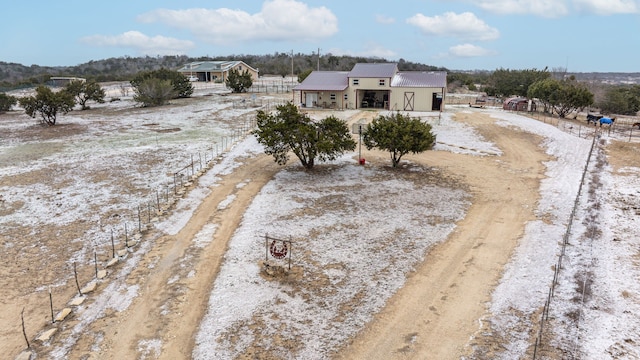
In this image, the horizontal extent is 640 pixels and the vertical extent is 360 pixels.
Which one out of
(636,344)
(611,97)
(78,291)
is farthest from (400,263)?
(611,97)

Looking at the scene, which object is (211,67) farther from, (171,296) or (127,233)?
(171,296)

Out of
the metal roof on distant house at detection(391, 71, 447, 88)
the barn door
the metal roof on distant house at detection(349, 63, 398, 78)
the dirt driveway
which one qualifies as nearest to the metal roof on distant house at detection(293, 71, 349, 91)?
the metal roof on distant house at detection(349, 63, 398, 78)

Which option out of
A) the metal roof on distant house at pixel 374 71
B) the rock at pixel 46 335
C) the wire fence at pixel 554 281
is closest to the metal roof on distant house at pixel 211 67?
the metal roof on distant house at pixel 374 71

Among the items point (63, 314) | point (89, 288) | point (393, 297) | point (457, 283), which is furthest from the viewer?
point (457, 283)

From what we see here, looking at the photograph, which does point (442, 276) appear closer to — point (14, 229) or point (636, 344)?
point (636, 344)

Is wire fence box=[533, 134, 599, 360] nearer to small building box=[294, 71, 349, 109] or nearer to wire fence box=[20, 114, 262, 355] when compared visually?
wire fence box=[20, 114, 262, 355]

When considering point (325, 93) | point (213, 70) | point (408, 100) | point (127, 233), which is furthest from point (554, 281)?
point (213, 70)

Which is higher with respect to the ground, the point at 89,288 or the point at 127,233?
the point at 127,233

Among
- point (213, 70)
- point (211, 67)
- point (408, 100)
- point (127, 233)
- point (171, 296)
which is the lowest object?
point (171, 296)
